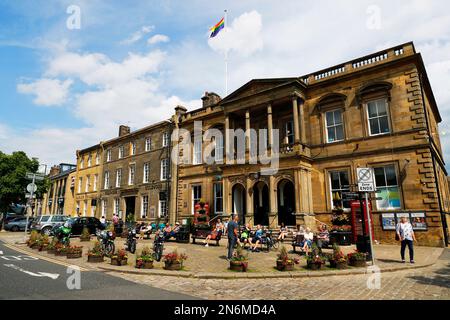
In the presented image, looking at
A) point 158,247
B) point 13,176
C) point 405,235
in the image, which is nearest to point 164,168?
point 158,247

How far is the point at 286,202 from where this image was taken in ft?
67.4

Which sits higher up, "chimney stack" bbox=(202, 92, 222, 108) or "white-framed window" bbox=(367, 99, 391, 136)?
"chimney stack" bbox=(202, 92, 222, 108)

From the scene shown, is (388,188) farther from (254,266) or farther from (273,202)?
(254,266)

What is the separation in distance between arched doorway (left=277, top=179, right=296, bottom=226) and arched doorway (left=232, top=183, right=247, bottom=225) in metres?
3.16

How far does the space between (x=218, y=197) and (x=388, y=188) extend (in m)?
12.9

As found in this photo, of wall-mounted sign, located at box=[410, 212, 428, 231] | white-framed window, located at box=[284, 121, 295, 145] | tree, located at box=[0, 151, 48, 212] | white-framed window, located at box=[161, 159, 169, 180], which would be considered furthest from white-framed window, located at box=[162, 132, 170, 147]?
wall-mounted sign, located at box=[410, 212, 428, 231]

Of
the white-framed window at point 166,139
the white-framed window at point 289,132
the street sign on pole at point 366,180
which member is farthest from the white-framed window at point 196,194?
the street sign on pole at point 366,180

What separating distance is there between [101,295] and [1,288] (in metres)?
2.60

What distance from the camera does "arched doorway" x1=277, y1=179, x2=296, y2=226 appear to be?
65.7 feet

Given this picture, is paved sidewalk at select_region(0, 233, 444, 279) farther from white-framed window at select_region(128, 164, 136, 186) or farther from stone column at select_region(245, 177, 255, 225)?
white-framed window at select_region(128, 164, 136, 186)

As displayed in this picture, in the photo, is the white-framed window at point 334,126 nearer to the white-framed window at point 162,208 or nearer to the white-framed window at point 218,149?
the white-framed window at point 218,149

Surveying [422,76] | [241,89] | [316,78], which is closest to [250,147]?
[241,89]

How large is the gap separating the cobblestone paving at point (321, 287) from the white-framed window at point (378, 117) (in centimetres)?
1017
